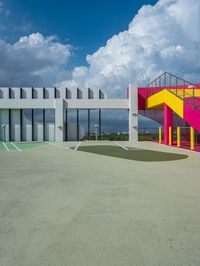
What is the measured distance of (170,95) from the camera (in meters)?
19.0

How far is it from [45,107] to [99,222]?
81.7 ft

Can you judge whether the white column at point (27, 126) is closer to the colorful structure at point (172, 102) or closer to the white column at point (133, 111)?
the white column at point (133, 111)

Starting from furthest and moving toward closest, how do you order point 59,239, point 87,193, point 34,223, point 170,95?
point 170,95 → point 87,193 → point 34,223 → point 59,239

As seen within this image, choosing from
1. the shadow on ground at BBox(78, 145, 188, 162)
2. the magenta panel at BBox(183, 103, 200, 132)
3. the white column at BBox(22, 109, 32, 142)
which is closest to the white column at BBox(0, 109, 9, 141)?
the white column at BBox(22, 109, 32, 142)

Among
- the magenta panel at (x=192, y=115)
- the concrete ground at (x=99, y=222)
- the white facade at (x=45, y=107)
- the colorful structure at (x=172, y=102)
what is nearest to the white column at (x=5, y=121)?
the white facade at (x=45, y=107)

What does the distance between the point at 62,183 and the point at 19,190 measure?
1100mm

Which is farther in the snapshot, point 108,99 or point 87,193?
point 108,99

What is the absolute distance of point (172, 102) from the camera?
1870 centimetres

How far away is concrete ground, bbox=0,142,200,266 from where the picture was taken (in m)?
2.54

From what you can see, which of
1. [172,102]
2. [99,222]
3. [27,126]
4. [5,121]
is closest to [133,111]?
[172,102]

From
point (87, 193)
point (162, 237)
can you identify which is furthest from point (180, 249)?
point (87, 193)

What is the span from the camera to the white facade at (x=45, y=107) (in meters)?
26.4

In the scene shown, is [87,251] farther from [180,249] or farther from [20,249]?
[180,249]

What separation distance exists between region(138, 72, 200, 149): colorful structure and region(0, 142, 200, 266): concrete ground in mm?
10526
